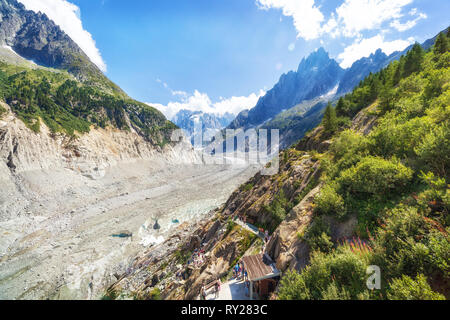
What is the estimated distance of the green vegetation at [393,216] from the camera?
6461mm

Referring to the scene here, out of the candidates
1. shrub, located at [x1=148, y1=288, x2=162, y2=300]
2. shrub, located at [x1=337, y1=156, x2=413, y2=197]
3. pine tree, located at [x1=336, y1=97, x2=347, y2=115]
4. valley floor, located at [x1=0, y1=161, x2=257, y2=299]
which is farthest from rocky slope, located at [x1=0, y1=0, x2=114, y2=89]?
shrub, located at [x1=337, y1=156, x2=413, y2=197]

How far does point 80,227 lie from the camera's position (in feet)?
113

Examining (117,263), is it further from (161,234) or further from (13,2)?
(13,2)

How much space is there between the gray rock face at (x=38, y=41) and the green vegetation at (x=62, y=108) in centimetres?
6742

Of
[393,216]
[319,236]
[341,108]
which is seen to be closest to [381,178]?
[393,216]

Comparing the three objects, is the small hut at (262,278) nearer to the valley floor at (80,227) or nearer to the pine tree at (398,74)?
the valley floor at (80,227)

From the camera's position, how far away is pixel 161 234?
113ft

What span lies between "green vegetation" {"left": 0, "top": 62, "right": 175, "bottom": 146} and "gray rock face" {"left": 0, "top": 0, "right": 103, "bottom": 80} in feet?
221

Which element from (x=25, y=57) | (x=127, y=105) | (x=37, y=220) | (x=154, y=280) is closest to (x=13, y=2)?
(x=25, y=57)

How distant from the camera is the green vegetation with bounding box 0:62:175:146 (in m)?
55.3

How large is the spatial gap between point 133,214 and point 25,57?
215862 millimetres

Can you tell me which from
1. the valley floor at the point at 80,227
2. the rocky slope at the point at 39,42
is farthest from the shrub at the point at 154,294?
the rocky slope at the point at 39,42

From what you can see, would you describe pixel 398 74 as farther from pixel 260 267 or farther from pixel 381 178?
pixel 260 267

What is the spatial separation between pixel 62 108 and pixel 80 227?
64.2 meters
